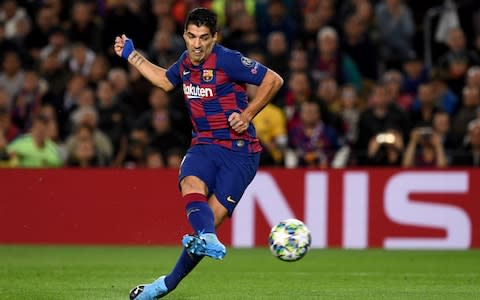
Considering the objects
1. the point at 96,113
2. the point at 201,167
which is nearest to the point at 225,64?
the point at 201,167

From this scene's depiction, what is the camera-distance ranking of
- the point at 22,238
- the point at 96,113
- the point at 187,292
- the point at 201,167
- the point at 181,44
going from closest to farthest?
the point at 201,167 → the point at 187,292 → the point at 22,238 → the point at 96,113 → the point at 181,44

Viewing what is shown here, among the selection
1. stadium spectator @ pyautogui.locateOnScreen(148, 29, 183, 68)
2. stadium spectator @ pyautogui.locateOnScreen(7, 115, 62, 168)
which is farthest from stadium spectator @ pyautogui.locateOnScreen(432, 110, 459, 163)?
stadium spectator @ pyautogui.locateOnScreen(7, 115, 62, 168)

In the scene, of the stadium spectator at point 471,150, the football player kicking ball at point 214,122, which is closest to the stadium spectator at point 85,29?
the stadium spectator at point 471,150

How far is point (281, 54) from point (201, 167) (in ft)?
27.3

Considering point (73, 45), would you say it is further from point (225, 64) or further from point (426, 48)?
point (225, 64)

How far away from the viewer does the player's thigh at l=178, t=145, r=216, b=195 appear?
836cm

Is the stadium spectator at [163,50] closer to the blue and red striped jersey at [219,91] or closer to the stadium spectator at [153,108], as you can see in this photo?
the stadium spectator at [153,108]

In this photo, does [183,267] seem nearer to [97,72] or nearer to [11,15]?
[97,72]

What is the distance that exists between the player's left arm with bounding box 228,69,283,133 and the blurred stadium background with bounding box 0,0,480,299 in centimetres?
326

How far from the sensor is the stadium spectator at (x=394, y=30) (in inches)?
677

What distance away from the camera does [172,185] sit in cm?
1434

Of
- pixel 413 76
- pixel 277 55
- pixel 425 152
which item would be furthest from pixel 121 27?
pixel 425 152

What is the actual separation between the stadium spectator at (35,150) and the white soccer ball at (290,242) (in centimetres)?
683

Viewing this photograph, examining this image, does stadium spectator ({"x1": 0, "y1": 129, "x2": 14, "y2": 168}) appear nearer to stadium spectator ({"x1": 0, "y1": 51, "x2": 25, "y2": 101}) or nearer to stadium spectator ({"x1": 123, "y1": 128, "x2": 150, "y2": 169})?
stadium spectator ({"x1": 123, "y1": 128, "x2": 150, "y2": 169})
